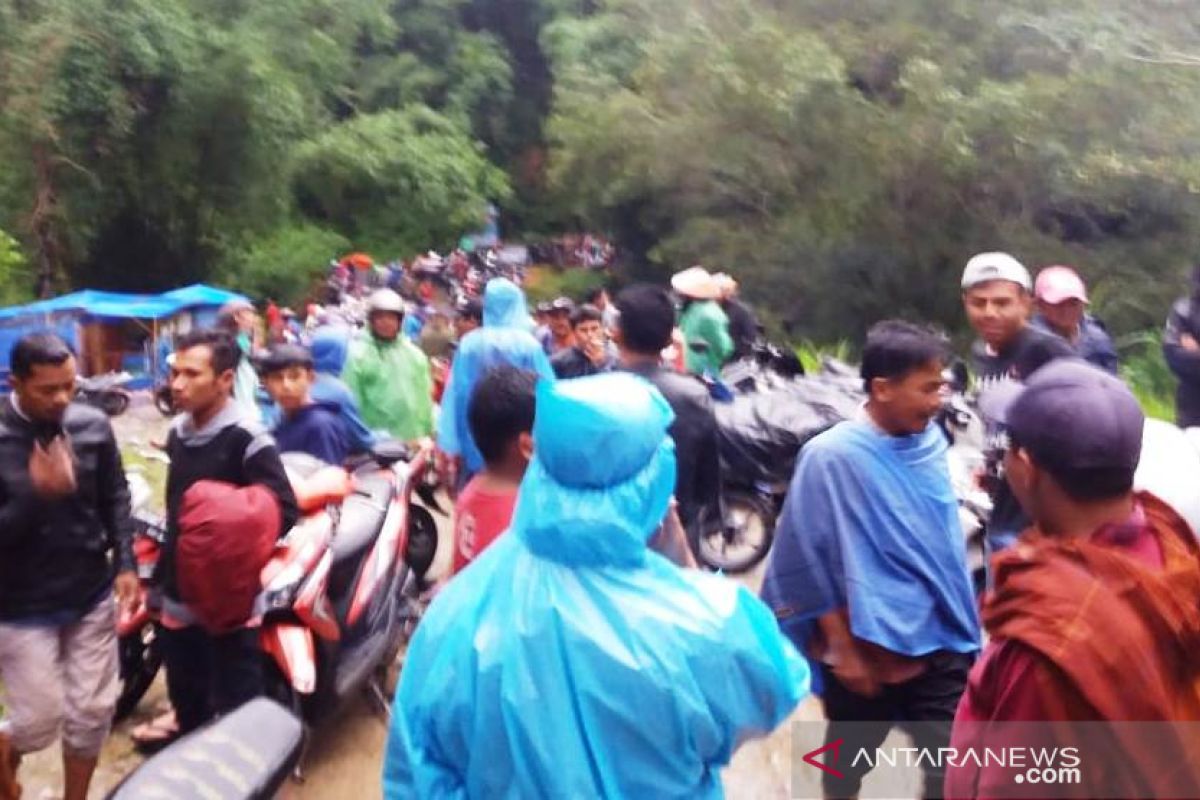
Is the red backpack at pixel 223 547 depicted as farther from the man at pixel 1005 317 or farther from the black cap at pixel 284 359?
the man at pixel 1005 317

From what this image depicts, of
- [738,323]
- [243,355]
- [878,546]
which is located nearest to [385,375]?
[243,355]

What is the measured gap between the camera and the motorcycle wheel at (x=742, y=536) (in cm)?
563

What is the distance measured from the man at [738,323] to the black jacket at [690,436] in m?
3.70

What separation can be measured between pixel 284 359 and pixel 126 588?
1.21 meters

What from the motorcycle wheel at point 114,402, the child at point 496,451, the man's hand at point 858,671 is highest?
the child at point 496,451

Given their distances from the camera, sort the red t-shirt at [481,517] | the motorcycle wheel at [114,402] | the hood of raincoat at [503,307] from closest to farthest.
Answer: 1. the red t-shirt at [481,517]
2. the hood of raincoat at [503,307]
3. the motorcycle wheel at [114,402]

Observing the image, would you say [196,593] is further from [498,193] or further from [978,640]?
[498,193]

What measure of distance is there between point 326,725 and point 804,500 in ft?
7.33

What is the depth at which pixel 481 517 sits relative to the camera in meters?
2.68

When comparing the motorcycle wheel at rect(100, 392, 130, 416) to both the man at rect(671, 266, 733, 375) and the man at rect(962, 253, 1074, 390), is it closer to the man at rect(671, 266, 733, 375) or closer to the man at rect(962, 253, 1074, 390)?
the man at rect(671, 266, 733, 375)

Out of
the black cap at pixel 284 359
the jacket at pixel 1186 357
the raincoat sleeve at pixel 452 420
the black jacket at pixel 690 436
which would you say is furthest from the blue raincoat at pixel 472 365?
the jacket at pixel 1186 357

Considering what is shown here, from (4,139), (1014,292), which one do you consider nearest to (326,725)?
(1014,292)

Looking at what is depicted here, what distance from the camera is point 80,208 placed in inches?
638

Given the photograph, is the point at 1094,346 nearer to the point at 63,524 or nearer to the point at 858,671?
the point at 858,671
